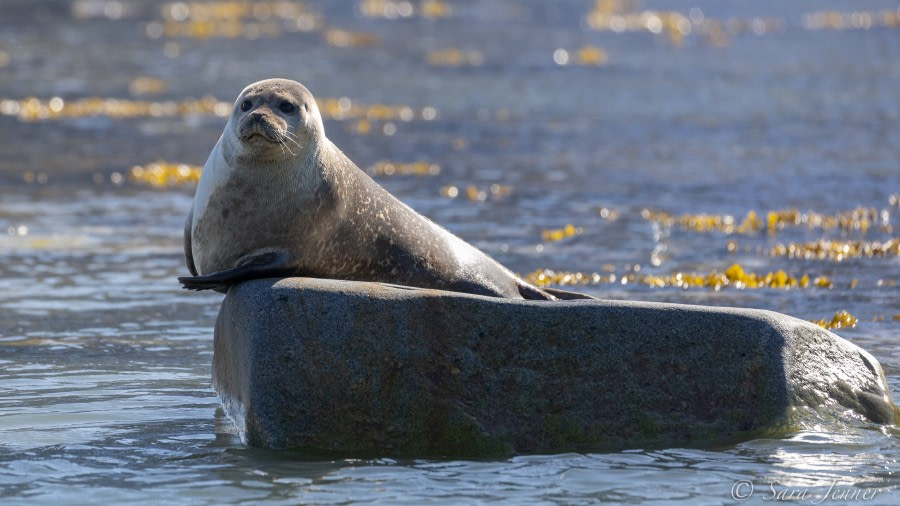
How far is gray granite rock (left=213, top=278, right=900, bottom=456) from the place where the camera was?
677cm

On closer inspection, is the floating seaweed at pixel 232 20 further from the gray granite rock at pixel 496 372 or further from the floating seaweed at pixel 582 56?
the gray granite rock at pixel 496 372

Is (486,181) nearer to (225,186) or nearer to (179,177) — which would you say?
(179,177)

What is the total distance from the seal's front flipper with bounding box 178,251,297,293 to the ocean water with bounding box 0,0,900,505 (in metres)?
0.72

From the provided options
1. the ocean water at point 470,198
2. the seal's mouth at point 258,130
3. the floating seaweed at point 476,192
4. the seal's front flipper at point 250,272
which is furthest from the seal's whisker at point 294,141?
the floating seaweed at point 476,192

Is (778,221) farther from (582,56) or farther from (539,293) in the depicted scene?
(582,56)

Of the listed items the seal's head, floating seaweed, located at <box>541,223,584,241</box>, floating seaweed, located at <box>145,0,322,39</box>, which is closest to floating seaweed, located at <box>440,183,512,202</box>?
floating seaweed, located at <box>541,223,584,241</box>

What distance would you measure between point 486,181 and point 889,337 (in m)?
7.27

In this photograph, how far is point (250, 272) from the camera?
7160 mm

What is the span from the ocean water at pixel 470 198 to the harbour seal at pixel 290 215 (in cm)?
89

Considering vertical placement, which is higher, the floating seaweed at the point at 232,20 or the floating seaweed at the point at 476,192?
the floating seaweed at the point at 232,20

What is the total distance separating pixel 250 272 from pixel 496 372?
1269mm

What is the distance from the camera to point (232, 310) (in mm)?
7109

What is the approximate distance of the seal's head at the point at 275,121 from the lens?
7153mm

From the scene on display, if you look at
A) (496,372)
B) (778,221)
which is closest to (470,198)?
(778,221)
